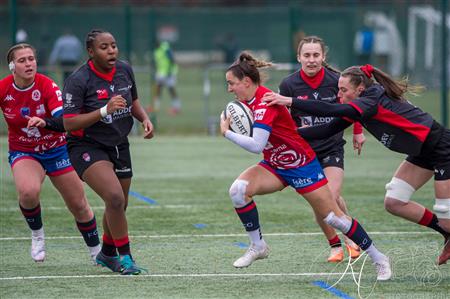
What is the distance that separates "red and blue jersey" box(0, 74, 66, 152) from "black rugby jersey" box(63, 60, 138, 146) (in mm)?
442

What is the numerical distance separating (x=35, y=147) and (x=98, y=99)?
92 centimetres

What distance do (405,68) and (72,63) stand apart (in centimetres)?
937

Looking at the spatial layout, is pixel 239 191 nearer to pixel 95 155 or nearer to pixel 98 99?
pixel 95 155

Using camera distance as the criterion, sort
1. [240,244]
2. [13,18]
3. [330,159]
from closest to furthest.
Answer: [330,159]
[240,244]
[13,18]

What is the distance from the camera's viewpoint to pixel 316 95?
8.98 meters

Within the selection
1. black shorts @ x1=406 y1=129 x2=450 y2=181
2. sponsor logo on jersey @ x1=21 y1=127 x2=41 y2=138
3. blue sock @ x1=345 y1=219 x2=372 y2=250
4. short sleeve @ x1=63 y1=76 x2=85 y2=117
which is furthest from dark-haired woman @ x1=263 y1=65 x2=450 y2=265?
sponsor logo on jersey @ x1=21 y1=127 x2=41 y2=138

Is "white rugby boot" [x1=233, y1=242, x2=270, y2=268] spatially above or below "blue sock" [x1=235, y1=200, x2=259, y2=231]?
below

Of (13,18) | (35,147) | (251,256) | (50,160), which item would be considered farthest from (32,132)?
(13,18)

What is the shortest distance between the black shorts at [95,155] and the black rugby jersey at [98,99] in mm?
52

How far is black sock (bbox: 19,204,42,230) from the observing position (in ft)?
28.2

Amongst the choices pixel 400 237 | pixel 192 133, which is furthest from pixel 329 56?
pixel 400 237

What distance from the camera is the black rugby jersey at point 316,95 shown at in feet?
29.3

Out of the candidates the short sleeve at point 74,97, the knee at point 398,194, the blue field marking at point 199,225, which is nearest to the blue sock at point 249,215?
the knee at point 398,194

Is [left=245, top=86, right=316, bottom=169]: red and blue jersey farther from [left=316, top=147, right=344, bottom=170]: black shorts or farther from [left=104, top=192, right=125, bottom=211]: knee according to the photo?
[left=104, top=192, right=125, bottom=211]: knee
